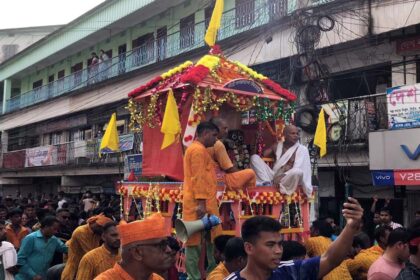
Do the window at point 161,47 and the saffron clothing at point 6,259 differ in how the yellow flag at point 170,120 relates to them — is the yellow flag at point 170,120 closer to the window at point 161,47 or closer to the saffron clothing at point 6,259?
the saffron clothing at point 6,259

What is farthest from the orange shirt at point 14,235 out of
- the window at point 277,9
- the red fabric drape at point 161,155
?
the window at point 277,9

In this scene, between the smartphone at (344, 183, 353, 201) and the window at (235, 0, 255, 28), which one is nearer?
the smartphone at (344, 183, 353, 201)

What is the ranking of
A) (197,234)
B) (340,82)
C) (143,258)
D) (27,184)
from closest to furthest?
(143,258) < (197,234) < (340,82) < (27,184)

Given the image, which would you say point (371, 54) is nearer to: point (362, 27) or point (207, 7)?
point (362, 27)

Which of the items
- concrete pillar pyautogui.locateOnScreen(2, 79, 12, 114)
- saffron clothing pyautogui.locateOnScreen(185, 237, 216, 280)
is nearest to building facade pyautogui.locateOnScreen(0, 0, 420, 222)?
concrete pillar pyautogui.locateOnScreen(2, 79, 12, 114)

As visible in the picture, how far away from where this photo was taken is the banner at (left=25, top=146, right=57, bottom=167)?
2517 centimetres

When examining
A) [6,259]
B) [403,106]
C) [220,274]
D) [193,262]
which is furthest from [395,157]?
[6,259]

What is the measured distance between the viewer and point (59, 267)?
611 centimetres

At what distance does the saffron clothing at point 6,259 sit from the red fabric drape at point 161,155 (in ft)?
7.96

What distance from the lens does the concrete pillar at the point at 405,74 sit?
40.3 feet

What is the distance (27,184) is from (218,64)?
26.3 meters

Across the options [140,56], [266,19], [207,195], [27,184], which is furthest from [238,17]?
[27,184]

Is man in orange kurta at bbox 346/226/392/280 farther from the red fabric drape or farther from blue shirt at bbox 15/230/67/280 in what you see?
blue shirt at bbox 15/230/67/280

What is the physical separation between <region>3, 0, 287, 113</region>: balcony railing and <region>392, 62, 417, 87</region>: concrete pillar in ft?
11.4
